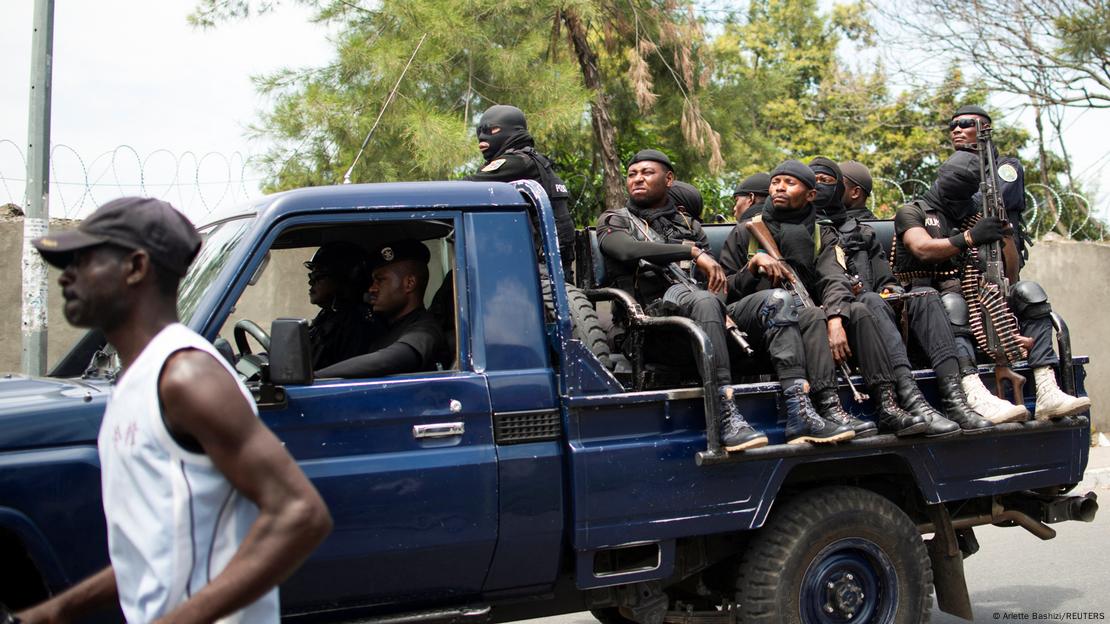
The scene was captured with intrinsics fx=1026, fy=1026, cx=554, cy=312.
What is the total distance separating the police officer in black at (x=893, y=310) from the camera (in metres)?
4.33

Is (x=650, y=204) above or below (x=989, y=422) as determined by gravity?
above

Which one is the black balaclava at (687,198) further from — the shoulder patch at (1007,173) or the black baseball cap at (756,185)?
the shoulder patch at (1007,173)

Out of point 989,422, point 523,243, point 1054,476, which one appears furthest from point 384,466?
point 1054,476

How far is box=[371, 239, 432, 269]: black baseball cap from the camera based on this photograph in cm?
404

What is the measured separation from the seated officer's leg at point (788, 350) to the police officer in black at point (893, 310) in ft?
1.49

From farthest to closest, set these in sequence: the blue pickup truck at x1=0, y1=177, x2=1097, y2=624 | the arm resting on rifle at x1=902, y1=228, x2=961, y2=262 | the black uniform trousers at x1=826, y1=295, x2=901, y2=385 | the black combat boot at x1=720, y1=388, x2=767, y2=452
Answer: the arm resting on rifle at x1=902, y1=228, x2=961, y2=262 < the black uniform trousers at x1=826, y1=295, x2=901, y2=385 < the black combat boot at x1=720, y1=388, x2=767, y2=452 < the blue pickup truck at x1=0, y1=177, x2=1097, y2=624

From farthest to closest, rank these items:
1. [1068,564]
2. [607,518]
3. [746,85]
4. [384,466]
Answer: [746,85] < [1068,564] < [607,518] < [384,466]

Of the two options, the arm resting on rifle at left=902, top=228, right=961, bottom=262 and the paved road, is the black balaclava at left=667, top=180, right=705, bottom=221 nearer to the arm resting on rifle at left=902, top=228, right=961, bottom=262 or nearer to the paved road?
the arm resting on rifle at left=902, top=228, right=961, bottom=262

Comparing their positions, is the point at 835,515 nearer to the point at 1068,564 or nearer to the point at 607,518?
the point at 607,518

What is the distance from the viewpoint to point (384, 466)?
3.42 metres

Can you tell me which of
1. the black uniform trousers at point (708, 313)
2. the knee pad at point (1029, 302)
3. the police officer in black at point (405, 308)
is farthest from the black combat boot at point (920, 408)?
the police officer in black at point (405, 308)

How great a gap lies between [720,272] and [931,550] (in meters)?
1.61

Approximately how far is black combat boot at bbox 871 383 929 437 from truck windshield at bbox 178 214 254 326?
262cm

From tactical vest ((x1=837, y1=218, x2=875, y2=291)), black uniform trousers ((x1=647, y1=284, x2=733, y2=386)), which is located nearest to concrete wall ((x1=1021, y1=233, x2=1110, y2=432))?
tactical vest ((x1=837, y1=218, x2=875, y2=291))
